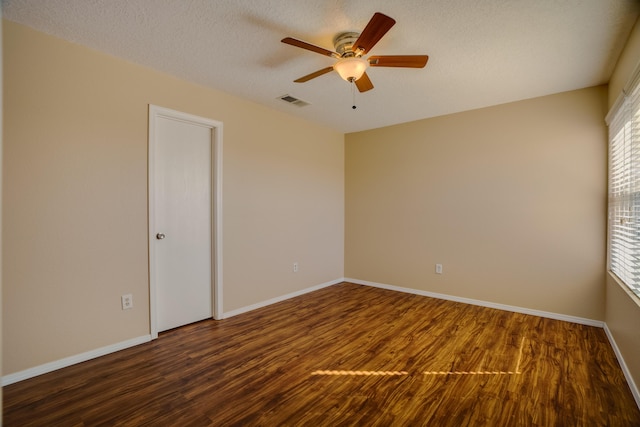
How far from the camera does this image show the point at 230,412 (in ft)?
6.28

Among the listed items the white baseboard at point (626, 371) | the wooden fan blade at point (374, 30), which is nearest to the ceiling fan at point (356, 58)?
the wooden fan blade at point (374, 30)

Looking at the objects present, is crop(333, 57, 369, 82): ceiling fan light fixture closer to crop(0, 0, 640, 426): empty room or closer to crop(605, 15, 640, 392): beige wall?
crop(0, 0, 640, 426): empty room

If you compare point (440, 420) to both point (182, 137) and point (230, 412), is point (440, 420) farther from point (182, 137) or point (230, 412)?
point (182, 137)

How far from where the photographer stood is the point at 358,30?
2221 millimetres

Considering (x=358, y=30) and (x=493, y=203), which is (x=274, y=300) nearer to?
(x=493, y=203)

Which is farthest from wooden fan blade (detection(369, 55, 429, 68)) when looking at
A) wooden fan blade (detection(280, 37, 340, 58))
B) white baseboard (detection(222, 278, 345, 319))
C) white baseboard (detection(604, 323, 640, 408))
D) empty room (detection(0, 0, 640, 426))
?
white baseboard (detection(222, 278, 345, 319))

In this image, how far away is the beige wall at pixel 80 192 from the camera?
2.20 m

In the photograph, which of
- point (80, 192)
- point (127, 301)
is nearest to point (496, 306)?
point (127, 301)

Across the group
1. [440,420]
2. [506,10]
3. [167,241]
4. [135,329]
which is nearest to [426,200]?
[506,10]

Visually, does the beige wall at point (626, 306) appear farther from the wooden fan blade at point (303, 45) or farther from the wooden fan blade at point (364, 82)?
the wooden fan blade at point (303, 45)

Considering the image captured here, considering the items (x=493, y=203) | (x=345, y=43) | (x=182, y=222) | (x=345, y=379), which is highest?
(x=345, y=43)

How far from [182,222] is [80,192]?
2.95 ft

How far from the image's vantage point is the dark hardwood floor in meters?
1.88

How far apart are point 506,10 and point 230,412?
3.02 meters
